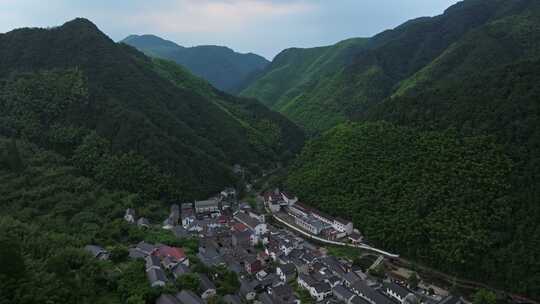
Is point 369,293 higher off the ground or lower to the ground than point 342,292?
higher

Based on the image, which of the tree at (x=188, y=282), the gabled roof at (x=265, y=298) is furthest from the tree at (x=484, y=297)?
the tree at (x=188, y=282)

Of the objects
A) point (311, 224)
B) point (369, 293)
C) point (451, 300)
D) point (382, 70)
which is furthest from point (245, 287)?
point (382, 70)

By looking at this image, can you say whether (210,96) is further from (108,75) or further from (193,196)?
(193,196)

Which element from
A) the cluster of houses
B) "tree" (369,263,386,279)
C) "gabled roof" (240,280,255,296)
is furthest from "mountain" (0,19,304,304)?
"tree" (369,263,386,279)

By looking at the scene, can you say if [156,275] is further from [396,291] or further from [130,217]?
[396,291]

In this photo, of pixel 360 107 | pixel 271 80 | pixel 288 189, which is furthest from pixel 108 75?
pixel 271 80

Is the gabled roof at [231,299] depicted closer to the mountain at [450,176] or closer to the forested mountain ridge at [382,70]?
the mountain at [450,176]
